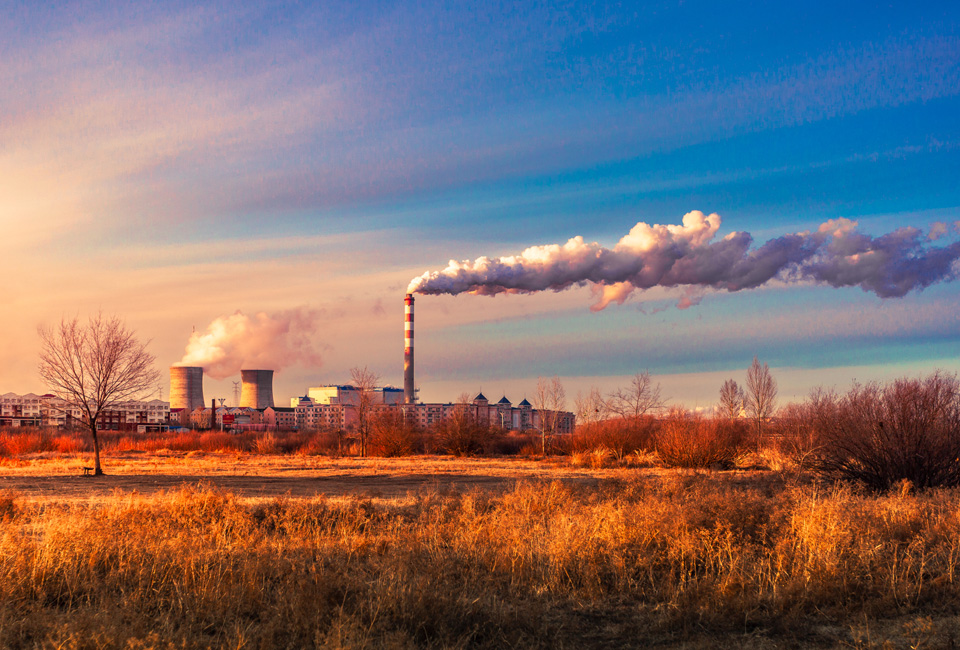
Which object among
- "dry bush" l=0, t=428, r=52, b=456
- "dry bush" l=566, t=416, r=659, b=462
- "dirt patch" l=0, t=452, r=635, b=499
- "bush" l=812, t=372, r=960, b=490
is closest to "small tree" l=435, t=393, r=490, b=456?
"dry bush" l=566, t=416, r=659, b=462

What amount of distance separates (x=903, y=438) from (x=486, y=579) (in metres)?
12.8

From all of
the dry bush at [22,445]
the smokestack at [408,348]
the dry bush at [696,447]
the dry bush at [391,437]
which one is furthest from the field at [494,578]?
the smokestack at [408,348]

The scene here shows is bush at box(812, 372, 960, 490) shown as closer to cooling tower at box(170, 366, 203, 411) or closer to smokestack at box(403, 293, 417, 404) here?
smokestack at box(403, 293, 417, 404)

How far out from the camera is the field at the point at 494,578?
6.17m

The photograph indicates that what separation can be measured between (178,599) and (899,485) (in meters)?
14.7

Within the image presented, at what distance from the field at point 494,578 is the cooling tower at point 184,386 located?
93192mm

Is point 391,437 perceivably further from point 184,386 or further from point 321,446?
point 184,386

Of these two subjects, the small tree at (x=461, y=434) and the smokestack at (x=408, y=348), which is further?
the smokestack at (x=408, y=348)

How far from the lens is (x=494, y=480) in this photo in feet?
74.6

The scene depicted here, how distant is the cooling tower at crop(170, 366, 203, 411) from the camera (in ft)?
327

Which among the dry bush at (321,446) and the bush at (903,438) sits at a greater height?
the bush at (903,438)

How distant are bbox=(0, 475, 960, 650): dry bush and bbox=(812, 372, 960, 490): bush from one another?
5847mm

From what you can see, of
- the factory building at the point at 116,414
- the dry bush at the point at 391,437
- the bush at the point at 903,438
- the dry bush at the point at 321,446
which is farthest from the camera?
the factory building at the point at 116,414

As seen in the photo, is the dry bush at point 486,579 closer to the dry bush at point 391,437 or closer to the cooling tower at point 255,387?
the dry bush at point 391,437
